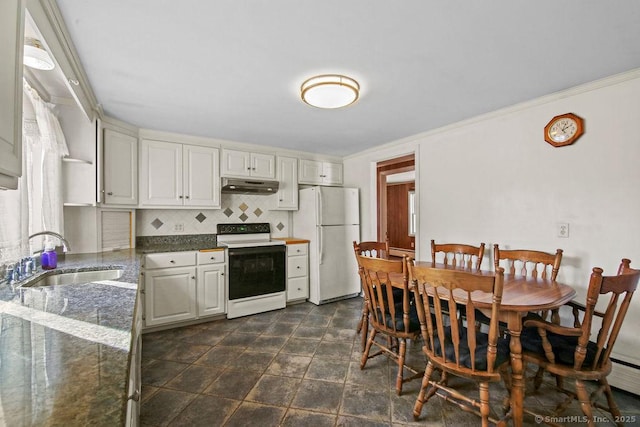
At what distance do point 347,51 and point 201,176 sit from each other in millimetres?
2406

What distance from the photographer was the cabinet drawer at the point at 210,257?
10.4ft

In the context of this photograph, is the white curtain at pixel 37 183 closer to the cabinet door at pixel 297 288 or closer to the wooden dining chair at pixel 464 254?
the cabinet door at pixel 297 288

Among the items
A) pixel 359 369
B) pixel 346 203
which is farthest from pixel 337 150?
pixel 359 369

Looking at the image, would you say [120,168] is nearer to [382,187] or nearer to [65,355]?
[65,355]

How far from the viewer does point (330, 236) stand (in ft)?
12.8

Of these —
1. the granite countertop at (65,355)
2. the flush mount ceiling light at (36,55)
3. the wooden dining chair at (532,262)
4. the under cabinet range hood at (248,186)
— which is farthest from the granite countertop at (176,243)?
the wooden dining chair at (532,262)

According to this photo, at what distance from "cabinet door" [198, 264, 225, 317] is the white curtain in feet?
4.38

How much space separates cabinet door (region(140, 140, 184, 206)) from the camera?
3.11 meters

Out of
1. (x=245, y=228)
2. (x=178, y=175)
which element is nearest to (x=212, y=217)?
(x=245, y=228)

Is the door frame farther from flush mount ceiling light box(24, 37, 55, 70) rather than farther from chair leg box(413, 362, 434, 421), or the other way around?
flush mount ceiling light box(24, 37, 55, 70)

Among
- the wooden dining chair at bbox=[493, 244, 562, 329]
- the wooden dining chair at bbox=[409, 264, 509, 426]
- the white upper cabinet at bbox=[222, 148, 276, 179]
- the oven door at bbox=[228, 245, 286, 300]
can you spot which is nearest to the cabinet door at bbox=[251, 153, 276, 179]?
the white upper cabinet at bbox=[222, 148, 276, 179]

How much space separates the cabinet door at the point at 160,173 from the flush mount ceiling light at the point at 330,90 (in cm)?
190

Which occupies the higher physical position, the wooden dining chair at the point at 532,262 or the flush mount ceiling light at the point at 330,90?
the flush mount ceiling light at the point at 330,90

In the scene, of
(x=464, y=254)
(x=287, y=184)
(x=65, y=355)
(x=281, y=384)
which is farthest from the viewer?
(x=287, y=184)
